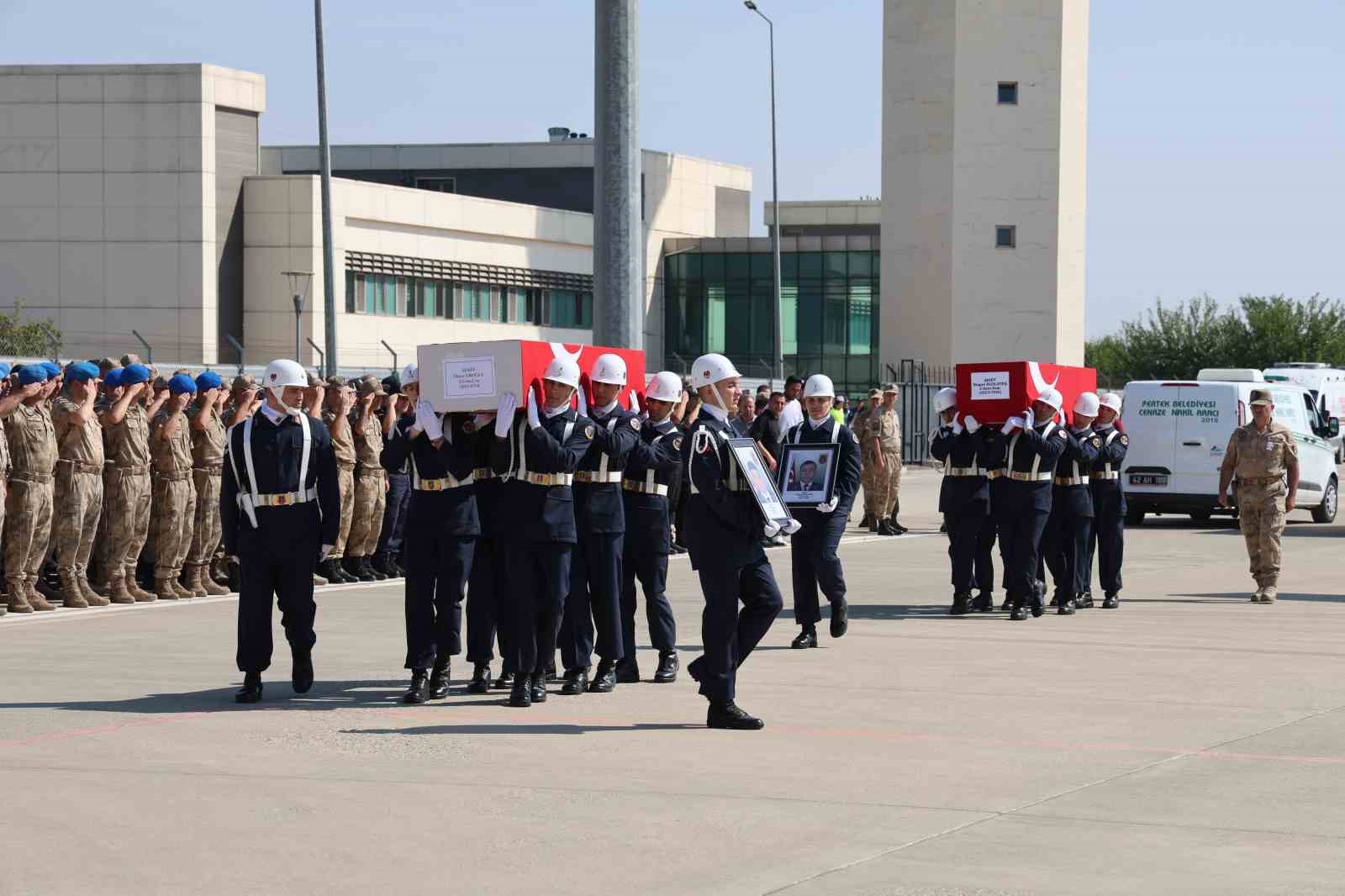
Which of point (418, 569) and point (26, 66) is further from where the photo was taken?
point (26, 66)

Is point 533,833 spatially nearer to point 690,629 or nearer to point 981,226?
point 690,629

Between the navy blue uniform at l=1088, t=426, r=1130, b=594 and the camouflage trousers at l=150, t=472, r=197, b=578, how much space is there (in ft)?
25.5

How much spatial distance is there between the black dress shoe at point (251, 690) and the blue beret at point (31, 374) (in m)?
5.33

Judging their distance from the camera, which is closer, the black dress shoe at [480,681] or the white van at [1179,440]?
the black dress shoe at [480,681]

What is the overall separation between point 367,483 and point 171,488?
238 centimetres

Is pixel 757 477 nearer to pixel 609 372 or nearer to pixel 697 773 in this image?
pixel 609 372

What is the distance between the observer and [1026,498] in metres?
16.8

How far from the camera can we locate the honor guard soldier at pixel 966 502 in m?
17.0

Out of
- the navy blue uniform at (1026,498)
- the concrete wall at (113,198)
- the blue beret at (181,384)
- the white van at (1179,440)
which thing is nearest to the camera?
the navy blue uniform at (1026,498)

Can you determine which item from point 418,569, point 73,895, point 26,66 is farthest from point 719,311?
point 73,895

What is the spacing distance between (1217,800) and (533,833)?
2.98 metres

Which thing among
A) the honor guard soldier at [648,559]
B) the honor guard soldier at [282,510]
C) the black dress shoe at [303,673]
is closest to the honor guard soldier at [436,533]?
the honor guard soldier at [282,510]

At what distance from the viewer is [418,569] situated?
38.5 ft

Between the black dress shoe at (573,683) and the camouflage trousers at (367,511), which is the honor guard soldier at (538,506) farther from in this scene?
the camouflage trousers at (367,511)
